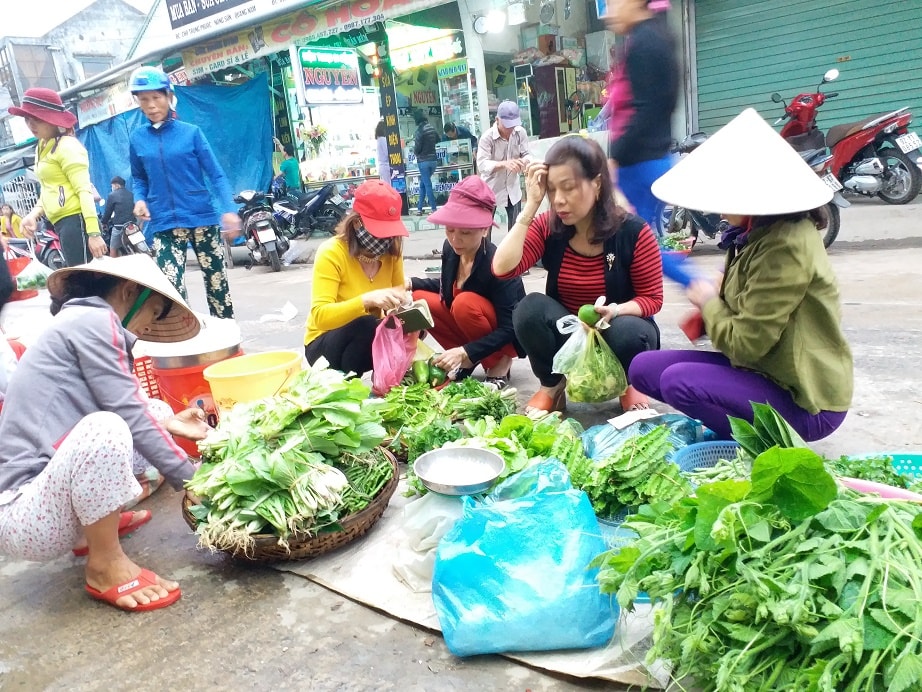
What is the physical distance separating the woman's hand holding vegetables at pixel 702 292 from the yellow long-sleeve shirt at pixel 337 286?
4.95 feet

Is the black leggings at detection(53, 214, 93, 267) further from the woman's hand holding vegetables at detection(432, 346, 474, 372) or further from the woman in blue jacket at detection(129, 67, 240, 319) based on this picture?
the woman's hand holding vegetables at detection(432, 346, 474, 372)

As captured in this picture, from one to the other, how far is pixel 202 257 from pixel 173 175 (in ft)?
1.78

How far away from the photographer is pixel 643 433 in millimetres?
2480

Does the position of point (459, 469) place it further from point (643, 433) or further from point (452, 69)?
point (452, 69)

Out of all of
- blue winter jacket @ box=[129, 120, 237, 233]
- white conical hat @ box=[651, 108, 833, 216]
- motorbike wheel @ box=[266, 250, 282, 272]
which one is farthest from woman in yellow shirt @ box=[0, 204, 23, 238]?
white conical hat @ box=[651, 108, 833, 216]

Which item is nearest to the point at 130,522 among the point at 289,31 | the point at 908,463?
the point at 908,463

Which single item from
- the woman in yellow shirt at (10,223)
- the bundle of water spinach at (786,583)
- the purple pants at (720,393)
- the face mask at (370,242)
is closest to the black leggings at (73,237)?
the face mask at (370,242)

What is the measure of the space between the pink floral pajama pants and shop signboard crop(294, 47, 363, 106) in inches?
368

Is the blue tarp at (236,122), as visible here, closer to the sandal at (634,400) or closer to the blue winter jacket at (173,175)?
the blue winter jacket at (173,175)

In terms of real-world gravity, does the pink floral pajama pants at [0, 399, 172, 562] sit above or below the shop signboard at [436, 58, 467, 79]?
below

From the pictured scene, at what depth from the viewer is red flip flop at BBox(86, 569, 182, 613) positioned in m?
2.04

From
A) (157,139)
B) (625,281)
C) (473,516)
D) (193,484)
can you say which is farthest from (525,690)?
(157,139)

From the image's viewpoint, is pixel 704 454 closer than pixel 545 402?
Yes

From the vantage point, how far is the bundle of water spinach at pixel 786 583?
1.16 meters
